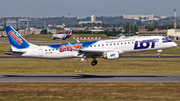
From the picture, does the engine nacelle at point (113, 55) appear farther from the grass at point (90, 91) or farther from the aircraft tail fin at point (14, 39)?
the aircraft tail fin at point (14, 39)

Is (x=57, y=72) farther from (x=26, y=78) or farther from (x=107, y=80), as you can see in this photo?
(x=107, y=80)

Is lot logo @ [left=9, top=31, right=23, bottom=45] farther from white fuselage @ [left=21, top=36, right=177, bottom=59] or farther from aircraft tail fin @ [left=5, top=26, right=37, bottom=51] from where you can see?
white fuselage @ [left=21, top=36, right=177, bottom=59]

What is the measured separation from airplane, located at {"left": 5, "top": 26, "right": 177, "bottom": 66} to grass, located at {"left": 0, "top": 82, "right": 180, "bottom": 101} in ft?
25.6

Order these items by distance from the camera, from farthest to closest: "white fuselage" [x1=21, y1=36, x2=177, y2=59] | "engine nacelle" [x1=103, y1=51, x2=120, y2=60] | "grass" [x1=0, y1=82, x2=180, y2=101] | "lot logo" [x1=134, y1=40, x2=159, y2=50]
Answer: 1. "white fuselage" [x1=21, y1=36, x2=177, y2=59]
2. "lot logo" [x1=134, y1=40, x2=159, y2=50]
3. "engine nacelle" [x1=103, y1=51, x2=120, y2=60]
4. "grass" [x1=0, y1=82, x2=180, y2=101]

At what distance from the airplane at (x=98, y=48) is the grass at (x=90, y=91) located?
7.80 m

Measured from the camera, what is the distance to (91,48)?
44.6 metres

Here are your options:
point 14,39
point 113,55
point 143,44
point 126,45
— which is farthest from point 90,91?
point 14,39

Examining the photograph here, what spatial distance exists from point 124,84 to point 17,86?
13545 mm

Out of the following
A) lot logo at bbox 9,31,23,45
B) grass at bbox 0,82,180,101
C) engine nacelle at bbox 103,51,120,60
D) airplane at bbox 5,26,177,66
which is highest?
lot logo at bbox 9,31,23,45

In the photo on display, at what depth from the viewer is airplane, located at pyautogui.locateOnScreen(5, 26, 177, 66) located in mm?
43875

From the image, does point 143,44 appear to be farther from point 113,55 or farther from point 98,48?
point 98,48

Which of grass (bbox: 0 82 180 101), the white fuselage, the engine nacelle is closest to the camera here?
grass (bbox: 0 82 180 101)

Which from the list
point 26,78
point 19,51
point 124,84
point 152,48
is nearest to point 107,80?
point 124,84

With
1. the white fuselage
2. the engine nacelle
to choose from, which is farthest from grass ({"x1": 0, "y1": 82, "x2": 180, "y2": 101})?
the white fuselage
